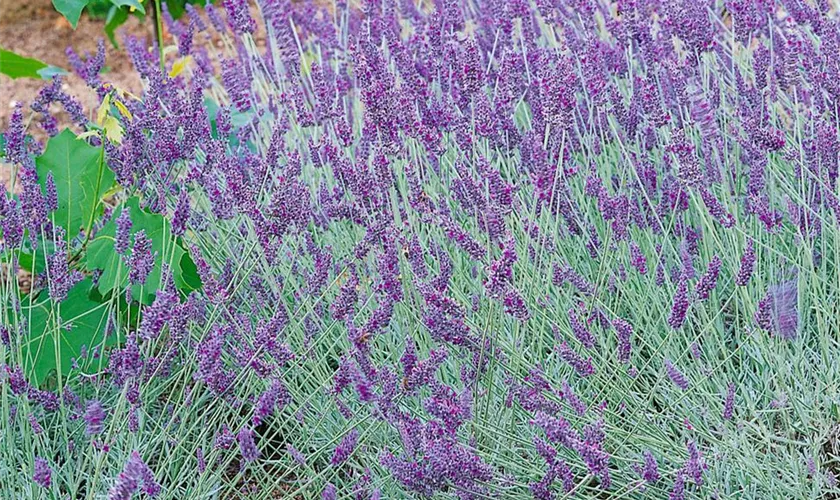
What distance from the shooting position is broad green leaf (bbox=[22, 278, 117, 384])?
2.10m

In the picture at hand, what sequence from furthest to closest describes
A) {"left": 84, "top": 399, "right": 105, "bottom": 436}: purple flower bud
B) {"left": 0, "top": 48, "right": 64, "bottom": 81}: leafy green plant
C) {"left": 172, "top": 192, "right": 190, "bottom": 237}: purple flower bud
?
{"left": 0, "top": 48, "right": 64, "bottom": 81}: leafy green plant, {"left": 172, "top": 192, "right": 190, "bottom": 237}: purple flower bud, {"left": 84, "top": 399, "right": 105, "bottom": 436}: purple flower bud

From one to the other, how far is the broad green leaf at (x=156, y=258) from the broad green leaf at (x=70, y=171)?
0.51 feet

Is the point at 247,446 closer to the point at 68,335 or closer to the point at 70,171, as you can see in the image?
the point at 68,335

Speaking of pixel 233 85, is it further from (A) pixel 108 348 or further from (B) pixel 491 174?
(B) pixel 491 174

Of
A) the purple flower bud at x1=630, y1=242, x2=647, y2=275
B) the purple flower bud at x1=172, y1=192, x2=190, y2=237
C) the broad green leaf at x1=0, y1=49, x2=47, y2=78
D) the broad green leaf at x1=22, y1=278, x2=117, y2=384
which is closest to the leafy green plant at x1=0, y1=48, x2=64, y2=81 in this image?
the broad green leaf at x1=0, y1=49, x2=47, y2=78

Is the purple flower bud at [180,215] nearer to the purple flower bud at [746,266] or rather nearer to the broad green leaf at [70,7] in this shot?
the broad green leaf at [70,7]

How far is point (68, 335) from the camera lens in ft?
7.14

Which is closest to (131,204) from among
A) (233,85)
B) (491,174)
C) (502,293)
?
(233,85)

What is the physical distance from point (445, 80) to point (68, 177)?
1099 mm

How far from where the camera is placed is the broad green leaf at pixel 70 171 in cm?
229

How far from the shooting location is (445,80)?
2920mm

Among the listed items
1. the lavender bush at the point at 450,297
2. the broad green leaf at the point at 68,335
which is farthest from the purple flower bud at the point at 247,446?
the broad green leaf at the point at 68,335

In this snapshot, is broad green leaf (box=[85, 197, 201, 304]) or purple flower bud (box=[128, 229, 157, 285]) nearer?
purple flower bud (box=[128, 229, 157, 285])

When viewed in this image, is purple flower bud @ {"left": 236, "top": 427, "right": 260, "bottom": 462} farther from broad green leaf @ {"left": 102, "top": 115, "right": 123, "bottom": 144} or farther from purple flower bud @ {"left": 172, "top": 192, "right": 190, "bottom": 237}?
broad green leaf @ {"left": 102, "top": 115, "right": 123, "bottom": 144}
